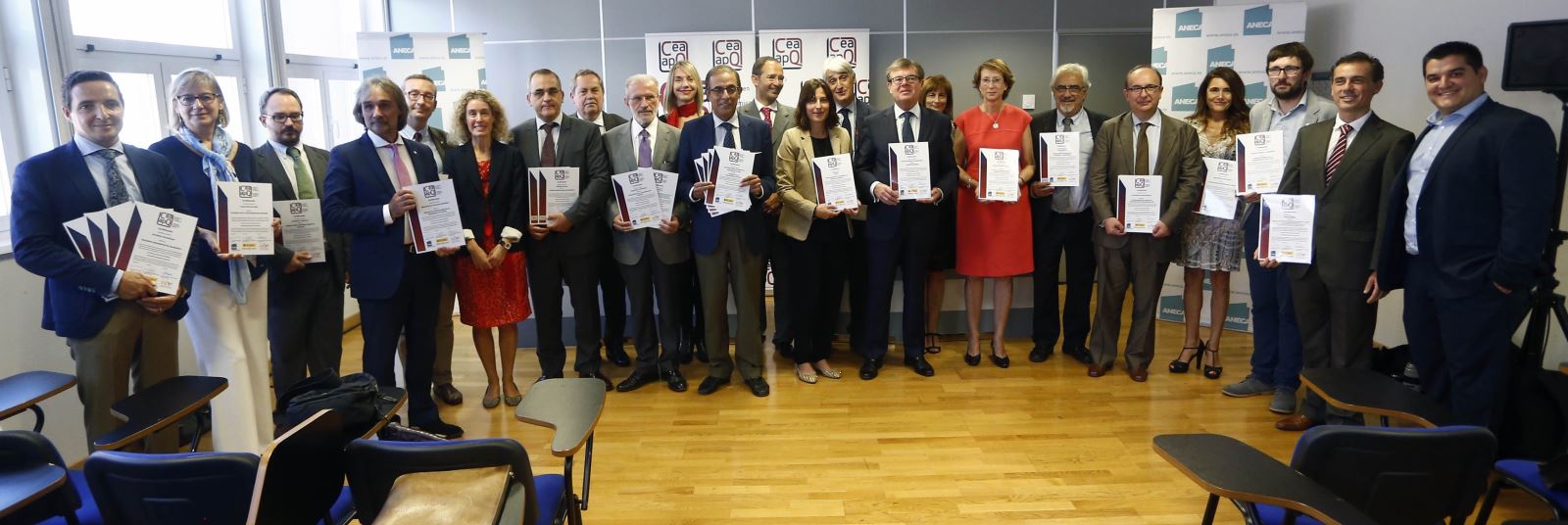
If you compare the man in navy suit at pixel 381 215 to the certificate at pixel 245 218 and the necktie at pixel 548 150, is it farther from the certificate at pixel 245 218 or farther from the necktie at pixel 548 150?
the necktie at pixel 548 150

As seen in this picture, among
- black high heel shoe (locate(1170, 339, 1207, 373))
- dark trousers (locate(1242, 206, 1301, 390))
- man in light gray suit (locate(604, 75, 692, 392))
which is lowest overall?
black high heel shoe (locate(1170, 339, 1207, 373))

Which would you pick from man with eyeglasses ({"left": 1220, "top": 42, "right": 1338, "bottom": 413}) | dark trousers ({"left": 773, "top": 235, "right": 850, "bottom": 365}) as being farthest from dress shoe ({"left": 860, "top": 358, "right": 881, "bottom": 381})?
man with eyeglasses ({"left": 1220, "top": 42, "right": 1338, "bottom": 413})

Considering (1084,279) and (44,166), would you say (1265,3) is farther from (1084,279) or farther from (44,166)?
(44,166)

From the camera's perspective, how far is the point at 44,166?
9.03 ft

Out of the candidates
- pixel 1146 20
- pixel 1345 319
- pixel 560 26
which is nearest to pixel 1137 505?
pixel 1345 319

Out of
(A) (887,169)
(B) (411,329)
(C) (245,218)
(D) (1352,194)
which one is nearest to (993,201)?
(A) (887,169)

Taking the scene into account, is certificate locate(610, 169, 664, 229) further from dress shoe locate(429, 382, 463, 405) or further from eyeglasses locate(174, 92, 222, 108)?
eyeglasses locate(174, 92, 222, 108)

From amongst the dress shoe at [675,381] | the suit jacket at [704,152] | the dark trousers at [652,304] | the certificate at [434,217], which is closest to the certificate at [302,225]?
the certificate at [434,217]

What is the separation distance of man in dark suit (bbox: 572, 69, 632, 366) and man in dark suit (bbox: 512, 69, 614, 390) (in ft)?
0.43

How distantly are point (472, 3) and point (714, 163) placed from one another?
447 centimetres

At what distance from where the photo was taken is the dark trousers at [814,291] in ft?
14.6

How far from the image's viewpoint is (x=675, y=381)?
14.9 feet

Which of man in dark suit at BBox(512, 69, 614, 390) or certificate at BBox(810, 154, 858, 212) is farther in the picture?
certificate at BBox(810, 154, 858, 212)

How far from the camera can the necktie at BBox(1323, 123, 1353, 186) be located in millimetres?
3607
